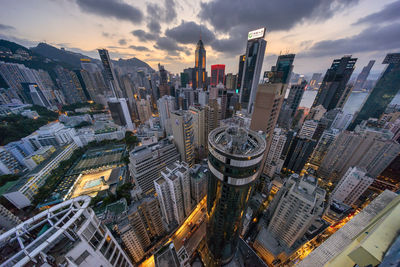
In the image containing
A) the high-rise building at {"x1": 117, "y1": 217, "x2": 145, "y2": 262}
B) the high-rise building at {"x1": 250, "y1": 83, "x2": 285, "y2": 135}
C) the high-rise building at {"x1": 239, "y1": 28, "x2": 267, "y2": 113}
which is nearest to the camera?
the high-rise building at {"x1": 117, "y1": 217, "x2": 145, "y2": 262}

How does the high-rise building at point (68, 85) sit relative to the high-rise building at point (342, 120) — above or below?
above

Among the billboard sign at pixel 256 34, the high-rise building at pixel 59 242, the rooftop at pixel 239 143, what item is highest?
the billboard sign at pixel 256 34

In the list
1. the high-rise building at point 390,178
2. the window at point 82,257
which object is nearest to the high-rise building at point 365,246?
the window at point 82,257

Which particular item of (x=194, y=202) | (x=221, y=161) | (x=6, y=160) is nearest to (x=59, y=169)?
(x=6, y=160)

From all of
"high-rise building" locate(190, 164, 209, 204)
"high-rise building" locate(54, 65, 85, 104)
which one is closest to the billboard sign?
"high-rise building" locate(190, 164, 209, 204)

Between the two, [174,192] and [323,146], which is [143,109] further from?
[323,146]

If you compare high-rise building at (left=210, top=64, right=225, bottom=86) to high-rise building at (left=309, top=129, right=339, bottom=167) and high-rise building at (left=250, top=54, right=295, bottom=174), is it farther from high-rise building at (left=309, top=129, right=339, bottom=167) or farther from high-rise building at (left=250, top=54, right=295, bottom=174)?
high-rise building at (left=250, top=54, right=295, bottom=174)

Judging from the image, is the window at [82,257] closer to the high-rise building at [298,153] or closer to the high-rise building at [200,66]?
the high-rise building at [298,153]
